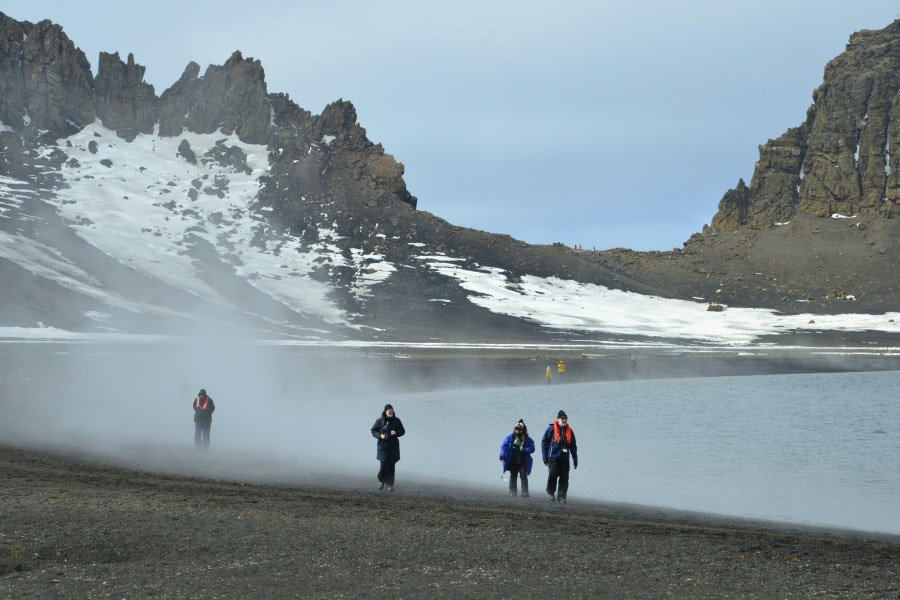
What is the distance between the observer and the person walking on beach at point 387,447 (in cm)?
1922

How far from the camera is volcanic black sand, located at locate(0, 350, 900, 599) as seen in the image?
34.2 ft

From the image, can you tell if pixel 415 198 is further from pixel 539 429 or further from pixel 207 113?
pixel 539 429

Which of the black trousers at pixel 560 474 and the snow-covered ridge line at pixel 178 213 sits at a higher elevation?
the snow-covered ridge line at pixel 178 213

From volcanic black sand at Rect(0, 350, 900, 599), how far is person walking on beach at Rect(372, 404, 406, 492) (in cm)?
108

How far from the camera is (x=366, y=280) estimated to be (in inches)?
5315

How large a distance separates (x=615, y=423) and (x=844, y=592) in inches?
1144

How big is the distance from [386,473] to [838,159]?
184316mm

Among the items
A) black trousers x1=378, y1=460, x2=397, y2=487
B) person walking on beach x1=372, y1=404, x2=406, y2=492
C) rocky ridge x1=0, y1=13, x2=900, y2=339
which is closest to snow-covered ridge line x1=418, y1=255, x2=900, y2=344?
rocky ridge x1=0, y1=13, x2=900, y2=339

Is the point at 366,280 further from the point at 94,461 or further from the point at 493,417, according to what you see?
the point at 94,461

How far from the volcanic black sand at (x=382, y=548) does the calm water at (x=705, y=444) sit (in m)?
4.08

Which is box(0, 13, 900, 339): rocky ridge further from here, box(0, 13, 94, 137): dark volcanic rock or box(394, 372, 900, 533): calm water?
box(394, 372, 900, 533): calm water

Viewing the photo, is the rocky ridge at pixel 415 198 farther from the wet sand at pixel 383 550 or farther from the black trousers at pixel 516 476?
the wet sand at pixel 383 550

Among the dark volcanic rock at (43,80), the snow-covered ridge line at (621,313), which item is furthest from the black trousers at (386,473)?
the dark volcanic rock at (43,80)

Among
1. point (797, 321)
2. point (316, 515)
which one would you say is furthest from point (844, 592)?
point (797, 321)
